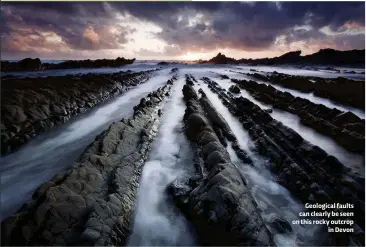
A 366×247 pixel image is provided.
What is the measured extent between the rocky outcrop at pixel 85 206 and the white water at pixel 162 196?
0.27 metres

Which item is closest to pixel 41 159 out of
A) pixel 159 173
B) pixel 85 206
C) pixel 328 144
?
pixel 159 173

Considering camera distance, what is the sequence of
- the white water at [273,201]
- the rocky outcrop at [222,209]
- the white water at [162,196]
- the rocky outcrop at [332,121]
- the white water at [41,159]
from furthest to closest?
1. the rocky outcrop at [332,121]
2. the white water at [41,159]
3. the white water at [162,196]
4. the white water at [273,201]
5. the rocky outcrop at [222,209]

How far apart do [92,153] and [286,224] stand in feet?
18.7

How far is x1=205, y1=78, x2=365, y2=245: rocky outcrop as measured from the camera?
526 cm

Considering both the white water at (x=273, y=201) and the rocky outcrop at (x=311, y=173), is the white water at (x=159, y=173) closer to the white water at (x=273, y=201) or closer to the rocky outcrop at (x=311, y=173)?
the white water at (x=273, y=201)

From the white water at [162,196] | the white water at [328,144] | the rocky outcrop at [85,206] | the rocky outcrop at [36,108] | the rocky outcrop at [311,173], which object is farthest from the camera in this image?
the rocky outcrop at [36,108]

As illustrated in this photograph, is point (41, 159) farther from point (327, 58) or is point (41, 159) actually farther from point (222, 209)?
point (327, 58)

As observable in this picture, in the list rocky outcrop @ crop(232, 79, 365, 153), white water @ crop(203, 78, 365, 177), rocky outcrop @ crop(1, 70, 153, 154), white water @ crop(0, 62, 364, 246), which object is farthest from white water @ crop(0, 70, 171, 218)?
rocky outcrop @ crop(232, 79, 365, 153)

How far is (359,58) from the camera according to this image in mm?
69500

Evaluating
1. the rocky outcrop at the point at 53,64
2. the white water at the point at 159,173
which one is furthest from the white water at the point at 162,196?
the rocky outcrop at the point at 53,64

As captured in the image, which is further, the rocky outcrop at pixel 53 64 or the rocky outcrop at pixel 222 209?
the rocky outcrop at pixel 53 64

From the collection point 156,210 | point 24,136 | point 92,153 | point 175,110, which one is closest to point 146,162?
point 92,153

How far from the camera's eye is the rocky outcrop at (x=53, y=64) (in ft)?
184

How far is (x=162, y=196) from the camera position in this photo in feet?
20.3
